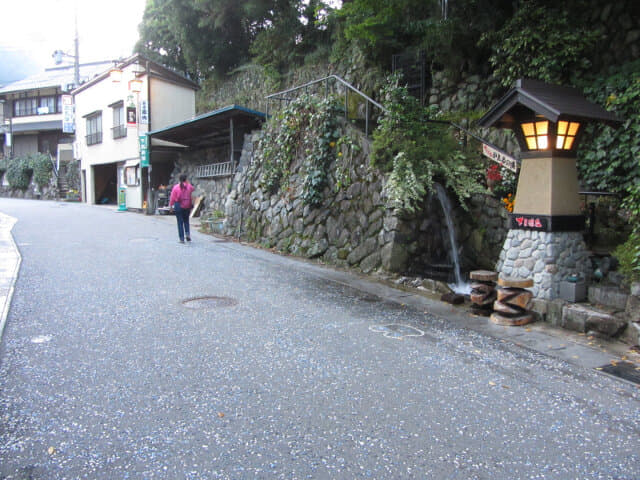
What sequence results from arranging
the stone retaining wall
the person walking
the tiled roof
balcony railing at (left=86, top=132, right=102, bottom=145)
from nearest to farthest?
1. the stone retaining wall
2. the person walking
3. balcony railing at (left=86, top=132, right=102, bottom=145)
4. the tiled roof

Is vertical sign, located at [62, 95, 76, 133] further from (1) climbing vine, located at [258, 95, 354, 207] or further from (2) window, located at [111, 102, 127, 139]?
(1) climbing vine, located at [258, 95, 354, 207]

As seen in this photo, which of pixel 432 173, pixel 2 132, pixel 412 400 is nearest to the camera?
pixel 412 400

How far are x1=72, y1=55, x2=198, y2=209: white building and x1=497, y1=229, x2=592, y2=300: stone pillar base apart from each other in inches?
810

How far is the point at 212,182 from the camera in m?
21.8

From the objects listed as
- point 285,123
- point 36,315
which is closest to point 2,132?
point 285,123

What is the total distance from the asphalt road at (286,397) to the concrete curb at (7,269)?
0.73 feet

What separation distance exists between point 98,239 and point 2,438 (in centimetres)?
1159

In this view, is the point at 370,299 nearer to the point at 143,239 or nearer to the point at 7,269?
the point at 7,269

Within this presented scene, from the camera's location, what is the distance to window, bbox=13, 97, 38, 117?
45.9m

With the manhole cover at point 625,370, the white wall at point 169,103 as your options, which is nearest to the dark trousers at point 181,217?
the manhole cover at point 625,370

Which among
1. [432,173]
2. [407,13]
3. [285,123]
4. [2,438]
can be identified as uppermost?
[407,13]

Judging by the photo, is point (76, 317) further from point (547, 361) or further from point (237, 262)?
point (547, 361)

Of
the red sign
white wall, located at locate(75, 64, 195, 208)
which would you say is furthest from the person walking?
white wall, located at locate(75, 64, 195, 208)

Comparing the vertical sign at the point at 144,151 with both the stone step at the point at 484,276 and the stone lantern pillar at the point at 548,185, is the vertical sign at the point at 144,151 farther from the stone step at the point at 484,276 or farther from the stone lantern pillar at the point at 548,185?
the stone step at the point at 484,276
